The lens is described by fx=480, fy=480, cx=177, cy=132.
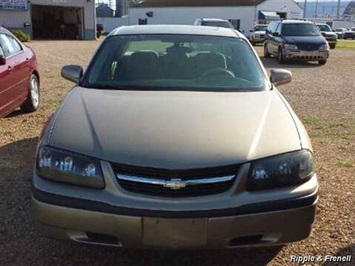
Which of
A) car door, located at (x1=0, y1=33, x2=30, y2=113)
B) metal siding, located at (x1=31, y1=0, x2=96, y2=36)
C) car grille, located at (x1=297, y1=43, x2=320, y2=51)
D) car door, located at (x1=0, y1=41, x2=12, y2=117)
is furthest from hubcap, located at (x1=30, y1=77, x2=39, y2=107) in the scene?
metal siding, located at (x1=31, y1=0, x2=96, y2=36)

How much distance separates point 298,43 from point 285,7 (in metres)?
48.7

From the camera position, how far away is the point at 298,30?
18703 millimetres

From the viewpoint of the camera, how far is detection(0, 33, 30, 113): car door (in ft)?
21.2

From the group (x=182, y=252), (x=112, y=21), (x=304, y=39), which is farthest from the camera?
(x=112, y=21)

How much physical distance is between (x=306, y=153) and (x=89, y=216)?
139 cm

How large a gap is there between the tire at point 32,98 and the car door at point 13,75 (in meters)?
0.22

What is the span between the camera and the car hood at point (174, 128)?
2.81 metres

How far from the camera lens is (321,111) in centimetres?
877

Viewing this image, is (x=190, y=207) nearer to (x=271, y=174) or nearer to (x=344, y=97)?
(x=271, y=174)

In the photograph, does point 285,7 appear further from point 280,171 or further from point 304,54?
point 280,171

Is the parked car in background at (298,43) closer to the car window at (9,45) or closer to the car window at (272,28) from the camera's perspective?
the car window at (272,28)

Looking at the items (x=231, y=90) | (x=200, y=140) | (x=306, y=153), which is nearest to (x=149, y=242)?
(x=200, y=140)

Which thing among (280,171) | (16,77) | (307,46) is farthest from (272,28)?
(280,171)

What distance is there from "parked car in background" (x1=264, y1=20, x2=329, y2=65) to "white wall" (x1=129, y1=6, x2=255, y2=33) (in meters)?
40.7
